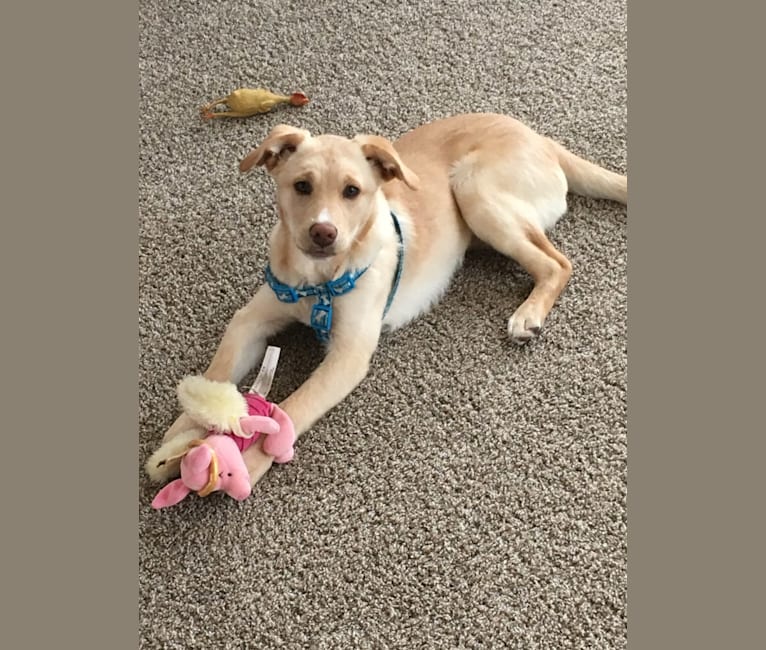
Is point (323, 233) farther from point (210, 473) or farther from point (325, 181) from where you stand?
point (210, 473)

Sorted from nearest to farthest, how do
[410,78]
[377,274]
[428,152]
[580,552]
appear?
[580,552]
[377,274]
[428,152]
[410,78]

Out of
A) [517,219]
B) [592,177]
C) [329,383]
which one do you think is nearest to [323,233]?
[329,383]

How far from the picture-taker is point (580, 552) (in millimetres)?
1740

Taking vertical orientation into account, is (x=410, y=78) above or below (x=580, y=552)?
above

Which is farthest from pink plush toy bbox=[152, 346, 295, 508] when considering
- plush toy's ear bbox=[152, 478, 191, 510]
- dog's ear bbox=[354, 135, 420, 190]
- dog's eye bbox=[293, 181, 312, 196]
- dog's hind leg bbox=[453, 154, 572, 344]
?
dog's hind leg bbox=[453, 154, 572, 344]

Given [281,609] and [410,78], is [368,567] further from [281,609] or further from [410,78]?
[410,78]

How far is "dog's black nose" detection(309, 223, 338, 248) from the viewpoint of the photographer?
1.86m

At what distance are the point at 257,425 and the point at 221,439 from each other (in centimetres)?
9

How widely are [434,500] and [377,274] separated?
2.03 feet

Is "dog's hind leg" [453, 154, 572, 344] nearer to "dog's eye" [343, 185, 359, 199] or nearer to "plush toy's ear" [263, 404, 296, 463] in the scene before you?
"dog's eye" [343, 185, 359, 199]

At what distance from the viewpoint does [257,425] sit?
183cm

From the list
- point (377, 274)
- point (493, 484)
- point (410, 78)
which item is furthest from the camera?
point (410, 78)

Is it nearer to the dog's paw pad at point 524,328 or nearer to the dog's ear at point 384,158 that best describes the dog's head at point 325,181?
the dog's ear at point 384,158

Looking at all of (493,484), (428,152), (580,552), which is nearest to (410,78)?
(428,152)
